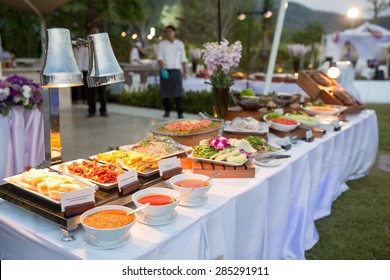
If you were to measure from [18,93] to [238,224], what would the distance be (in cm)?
206

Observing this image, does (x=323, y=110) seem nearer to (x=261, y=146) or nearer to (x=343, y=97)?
(x=343, y=97)

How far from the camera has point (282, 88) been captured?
219 inches

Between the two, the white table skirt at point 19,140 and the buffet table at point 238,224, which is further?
the white table skirt at point 19,140

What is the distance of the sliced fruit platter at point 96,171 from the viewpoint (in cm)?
132

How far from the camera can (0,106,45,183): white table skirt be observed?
2.76m

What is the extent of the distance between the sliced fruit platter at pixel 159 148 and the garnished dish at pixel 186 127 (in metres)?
0.18

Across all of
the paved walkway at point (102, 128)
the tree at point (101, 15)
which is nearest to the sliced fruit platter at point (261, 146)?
the paved walkway at point (102, 128)

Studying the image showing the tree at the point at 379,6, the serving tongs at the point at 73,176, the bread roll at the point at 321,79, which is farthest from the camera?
the tree at the point at 379,6

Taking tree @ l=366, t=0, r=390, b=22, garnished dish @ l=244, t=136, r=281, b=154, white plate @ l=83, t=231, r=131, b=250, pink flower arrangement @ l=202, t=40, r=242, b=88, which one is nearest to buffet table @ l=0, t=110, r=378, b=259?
white plate @ l=83, t=231, r=131, b=250

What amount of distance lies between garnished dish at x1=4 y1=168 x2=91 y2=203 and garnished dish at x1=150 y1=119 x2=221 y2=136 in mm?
768

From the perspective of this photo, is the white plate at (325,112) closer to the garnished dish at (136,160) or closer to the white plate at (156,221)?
the garnished dish at (136,160)

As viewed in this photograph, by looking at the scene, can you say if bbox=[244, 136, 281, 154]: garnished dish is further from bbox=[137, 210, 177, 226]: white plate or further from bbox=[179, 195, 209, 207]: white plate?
bbox=[137, 210, 177, 226]: white plate

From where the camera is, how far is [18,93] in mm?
2781

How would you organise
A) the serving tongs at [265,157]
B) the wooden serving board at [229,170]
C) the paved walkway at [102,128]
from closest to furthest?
the wooden serving board at [229,170]
the serving tongs at [265,157]
the paved walkway at [102,128]
